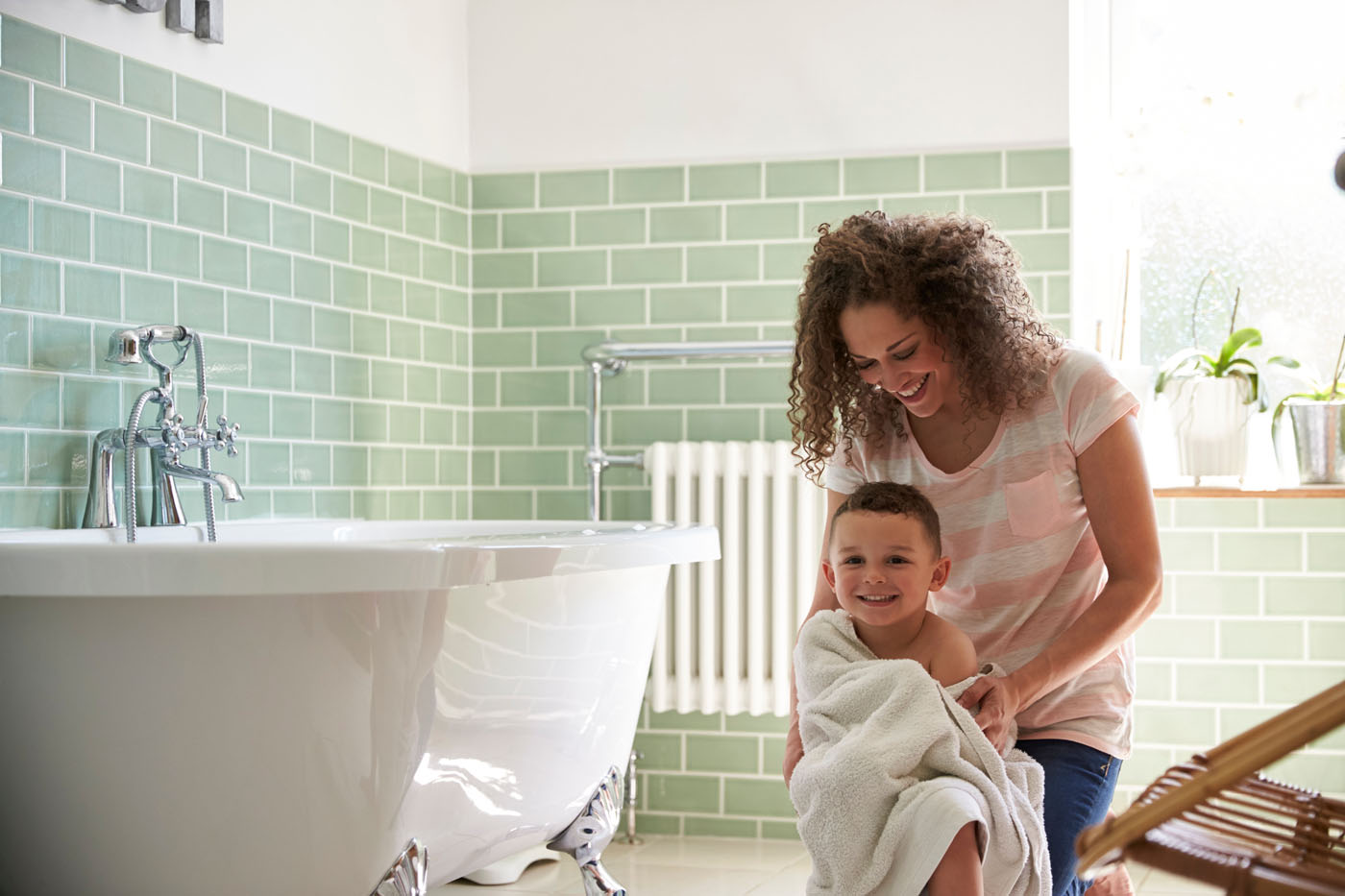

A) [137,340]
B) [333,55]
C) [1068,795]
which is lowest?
[1068,795]

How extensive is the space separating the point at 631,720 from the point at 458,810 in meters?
0.48

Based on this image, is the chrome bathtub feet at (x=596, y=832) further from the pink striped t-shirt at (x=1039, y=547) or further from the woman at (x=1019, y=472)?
the pink striped t-shirt at (x=1039, y=547)

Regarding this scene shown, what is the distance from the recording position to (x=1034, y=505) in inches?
71.1

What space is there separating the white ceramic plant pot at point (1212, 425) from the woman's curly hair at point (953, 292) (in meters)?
1.41

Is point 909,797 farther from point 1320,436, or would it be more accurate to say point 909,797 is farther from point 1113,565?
point 1320,436

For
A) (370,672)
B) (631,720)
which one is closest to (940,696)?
(370,672)

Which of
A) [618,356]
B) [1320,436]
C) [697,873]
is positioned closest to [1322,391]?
[1320,436]

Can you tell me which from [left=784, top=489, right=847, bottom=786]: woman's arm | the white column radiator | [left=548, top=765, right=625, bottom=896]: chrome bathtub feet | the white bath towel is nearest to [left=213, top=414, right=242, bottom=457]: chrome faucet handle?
[left=548, top=765, right=625, bottom=896]: chrome bathtub feet

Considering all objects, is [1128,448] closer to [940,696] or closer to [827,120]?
[940,696]

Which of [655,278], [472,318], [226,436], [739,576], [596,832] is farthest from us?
[472,318]

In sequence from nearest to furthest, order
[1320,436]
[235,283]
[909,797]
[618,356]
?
[909,797], [235,283], [1320,436], [618,356]

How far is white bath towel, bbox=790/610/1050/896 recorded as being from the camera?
1.55 m

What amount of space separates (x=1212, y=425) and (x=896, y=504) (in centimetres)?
166

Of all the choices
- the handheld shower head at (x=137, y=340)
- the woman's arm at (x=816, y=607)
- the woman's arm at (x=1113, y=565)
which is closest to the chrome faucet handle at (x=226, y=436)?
the handheld shower head at (x=137, y=340)
